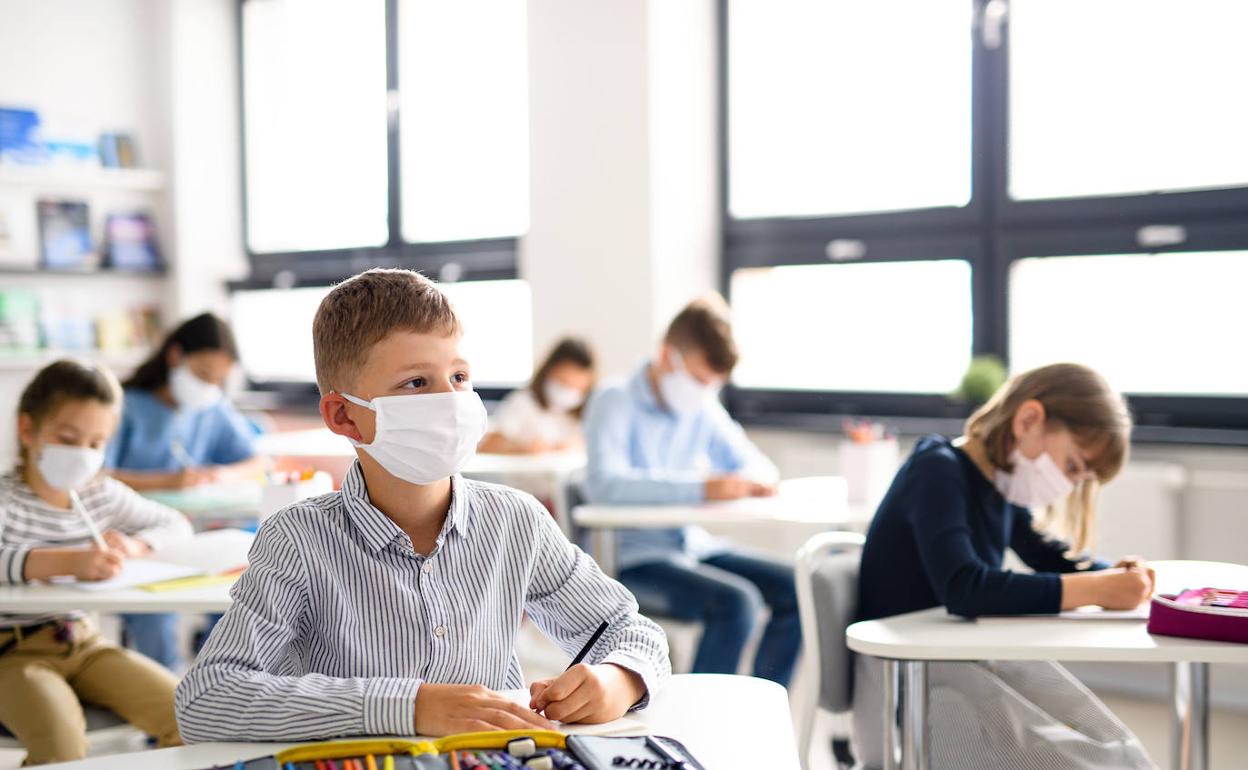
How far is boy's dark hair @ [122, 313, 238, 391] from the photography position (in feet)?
13.1

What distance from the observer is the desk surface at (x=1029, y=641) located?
6.06ft

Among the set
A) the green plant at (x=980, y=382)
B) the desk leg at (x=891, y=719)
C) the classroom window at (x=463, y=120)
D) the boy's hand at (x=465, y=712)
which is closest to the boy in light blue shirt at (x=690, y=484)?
the green plant at (x=980, y=382)

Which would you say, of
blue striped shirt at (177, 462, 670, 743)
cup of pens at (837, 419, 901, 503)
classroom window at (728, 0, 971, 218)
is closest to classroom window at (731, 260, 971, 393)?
classroom window at (728, 0, 971, 218)

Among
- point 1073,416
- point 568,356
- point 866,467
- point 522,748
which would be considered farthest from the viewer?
point 568,356

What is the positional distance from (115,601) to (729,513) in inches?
63.3

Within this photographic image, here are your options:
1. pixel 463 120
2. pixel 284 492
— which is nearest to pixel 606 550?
pixel 284 492

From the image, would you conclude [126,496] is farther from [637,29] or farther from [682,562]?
[637,29]

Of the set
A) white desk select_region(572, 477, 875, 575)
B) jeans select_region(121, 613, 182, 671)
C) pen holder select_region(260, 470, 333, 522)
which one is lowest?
jeans select_region(121, 613, 182, 671)

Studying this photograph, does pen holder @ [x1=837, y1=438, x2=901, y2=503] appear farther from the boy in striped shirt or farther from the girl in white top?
the boy in striped shirt

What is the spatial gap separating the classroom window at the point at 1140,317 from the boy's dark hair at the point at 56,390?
9.36ft

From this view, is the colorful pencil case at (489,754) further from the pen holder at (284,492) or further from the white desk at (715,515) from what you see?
the white desk at (715,515)

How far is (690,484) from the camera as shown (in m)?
3.43

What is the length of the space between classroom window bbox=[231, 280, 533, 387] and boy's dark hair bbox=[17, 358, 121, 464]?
320 cm

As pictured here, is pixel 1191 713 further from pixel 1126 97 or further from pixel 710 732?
pixel 1126 97
